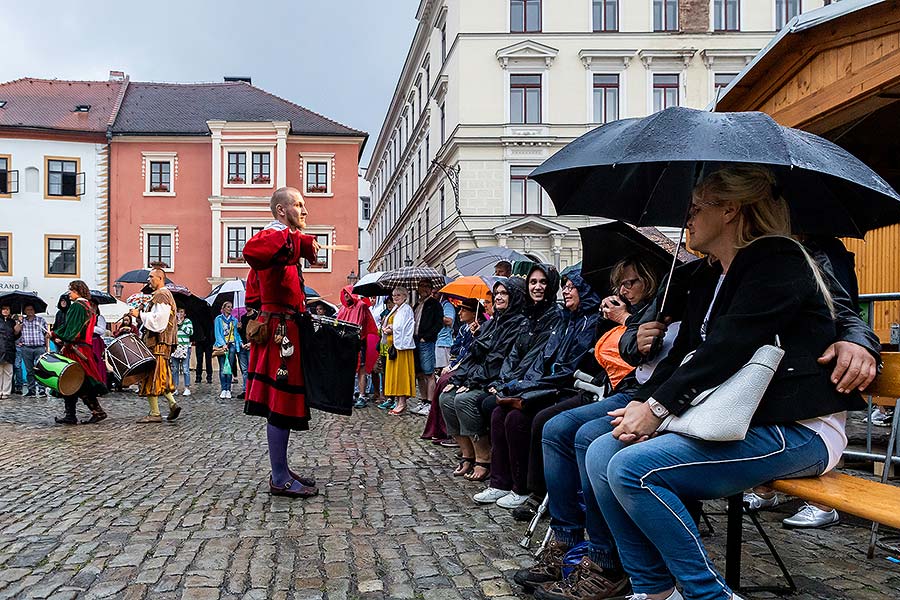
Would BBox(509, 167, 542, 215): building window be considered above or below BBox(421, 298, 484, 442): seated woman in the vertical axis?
above

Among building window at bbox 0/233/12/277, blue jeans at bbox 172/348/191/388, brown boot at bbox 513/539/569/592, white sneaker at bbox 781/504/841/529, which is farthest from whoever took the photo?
building window at bbox 0/233/12/277

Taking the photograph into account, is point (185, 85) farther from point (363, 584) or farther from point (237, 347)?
point (363, 584)

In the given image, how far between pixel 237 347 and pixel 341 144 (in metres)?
26.6

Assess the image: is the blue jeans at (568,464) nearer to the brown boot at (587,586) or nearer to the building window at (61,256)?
the brown boot at (587,586)

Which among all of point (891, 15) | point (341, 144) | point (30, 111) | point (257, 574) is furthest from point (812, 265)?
point (30, 111)

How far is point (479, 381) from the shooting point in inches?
280

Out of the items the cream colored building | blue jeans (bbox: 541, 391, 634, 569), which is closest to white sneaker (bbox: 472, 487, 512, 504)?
blue jeans (bbox: 541, 391, 634, 569)

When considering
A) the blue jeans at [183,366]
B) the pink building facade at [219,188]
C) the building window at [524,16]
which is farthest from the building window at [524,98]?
the blue jeans at [183,366]

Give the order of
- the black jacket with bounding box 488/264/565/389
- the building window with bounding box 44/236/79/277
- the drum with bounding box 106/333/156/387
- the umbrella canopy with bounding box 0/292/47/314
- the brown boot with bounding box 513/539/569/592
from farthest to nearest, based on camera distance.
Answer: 1. the building window with bounding box 44/236/79/277
2. the umbrella canopy with bounding box 0/292/47/314
3. the drum with bounding box 106/333/156/387
4. the black jacket with bounding box 488/264/565/389
5. the brown boot with bounding box 513/539/569/592

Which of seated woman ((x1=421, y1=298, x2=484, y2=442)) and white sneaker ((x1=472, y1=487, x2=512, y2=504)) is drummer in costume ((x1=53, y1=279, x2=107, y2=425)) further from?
white sneaker ((x1=472, y1=487, x2=512, y2=504))

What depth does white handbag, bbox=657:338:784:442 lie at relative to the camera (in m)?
2.95

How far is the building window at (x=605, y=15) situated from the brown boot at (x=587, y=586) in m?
34.8

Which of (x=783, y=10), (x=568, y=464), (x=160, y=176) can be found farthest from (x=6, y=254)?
(x=568, y=464)

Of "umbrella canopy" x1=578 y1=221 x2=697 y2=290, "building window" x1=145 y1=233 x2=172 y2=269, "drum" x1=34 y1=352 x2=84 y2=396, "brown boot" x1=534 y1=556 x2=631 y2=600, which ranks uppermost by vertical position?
"building window" x1=145 y1=233 x2=172 y2=269
